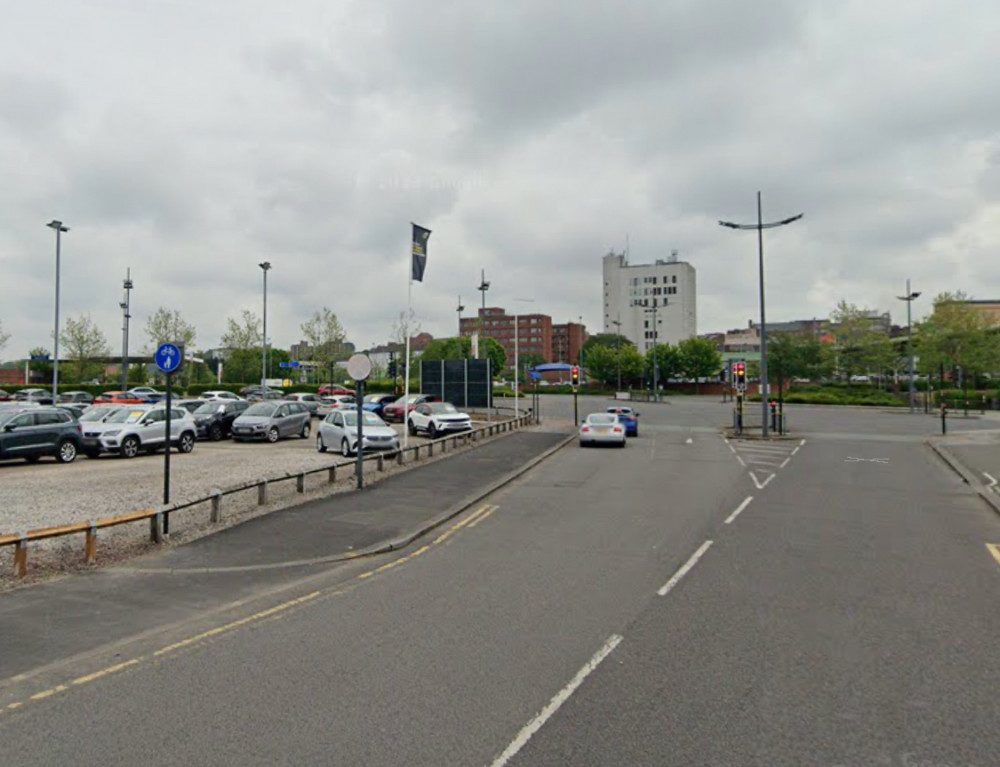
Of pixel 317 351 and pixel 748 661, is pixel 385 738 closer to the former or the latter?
pixel 748 661

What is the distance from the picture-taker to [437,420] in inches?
1152

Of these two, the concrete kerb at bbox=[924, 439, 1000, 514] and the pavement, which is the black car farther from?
the concrete kerb at bbox=[924, 439, 1000, 514]

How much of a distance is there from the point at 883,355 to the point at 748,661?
7214 cm

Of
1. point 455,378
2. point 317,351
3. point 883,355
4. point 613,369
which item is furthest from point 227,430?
point 613,369

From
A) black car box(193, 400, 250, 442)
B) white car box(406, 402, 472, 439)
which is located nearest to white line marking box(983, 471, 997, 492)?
white car box(406, 402, 472, 439)

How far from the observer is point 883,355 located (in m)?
68.2

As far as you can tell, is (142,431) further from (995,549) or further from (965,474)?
(965,474)

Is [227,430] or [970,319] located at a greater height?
[970,319]

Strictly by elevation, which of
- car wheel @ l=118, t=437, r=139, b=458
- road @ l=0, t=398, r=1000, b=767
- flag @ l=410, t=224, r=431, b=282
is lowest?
road @ l=0, t=398, r=1000, b=767

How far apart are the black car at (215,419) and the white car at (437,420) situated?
7.61m

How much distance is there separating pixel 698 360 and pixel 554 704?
95189 millimetres

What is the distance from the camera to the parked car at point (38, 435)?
18531mm

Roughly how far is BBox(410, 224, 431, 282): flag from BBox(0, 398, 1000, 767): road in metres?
12.5

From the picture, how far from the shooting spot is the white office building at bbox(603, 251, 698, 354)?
14300 centimetres
